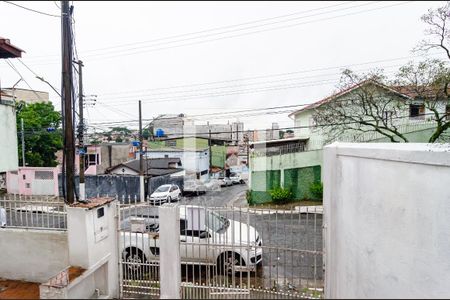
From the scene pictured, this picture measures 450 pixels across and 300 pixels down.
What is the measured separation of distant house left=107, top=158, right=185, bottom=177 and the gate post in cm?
1610

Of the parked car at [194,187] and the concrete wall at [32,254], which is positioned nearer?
the concrete wall at [32,254]

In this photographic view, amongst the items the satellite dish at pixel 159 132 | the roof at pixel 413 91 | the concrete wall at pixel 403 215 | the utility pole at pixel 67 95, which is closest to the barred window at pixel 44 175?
the satellite dish at pixel 159 132

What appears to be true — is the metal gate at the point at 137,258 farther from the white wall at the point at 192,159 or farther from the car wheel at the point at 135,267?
the white wall at the point at 192,159

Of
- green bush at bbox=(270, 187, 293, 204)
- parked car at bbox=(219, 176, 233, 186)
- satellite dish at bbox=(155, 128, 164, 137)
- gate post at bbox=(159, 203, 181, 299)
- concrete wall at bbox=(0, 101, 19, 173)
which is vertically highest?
satellite dish at bbox=(155, 128, 164, 137)

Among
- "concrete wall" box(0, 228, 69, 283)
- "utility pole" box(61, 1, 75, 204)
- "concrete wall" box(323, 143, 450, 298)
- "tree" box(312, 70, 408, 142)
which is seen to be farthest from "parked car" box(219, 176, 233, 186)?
"concrete wall" box(323, 143, 450, 298)

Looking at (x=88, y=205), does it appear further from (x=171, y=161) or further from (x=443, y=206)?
(x=171, y=161)

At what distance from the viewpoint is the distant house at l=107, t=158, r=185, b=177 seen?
2188 cm

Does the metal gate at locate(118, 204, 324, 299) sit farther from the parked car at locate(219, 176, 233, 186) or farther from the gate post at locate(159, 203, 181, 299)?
the parked car at locate(219, 176, 233, 186)

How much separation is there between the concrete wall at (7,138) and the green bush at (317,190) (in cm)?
1337

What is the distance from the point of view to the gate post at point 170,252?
14.2ft

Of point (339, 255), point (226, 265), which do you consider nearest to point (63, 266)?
point (226, 265)

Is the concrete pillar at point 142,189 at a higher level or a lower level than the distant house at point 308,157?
lower

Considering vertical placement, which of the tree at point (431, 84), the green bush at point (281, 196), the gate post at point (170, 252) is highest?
the tree at point (431, 84)

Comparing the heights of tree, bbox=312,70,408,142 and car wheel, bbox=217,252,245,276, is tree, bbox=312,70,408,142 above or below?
above
